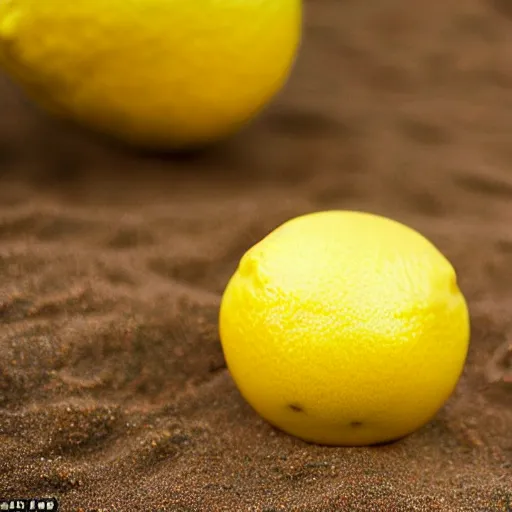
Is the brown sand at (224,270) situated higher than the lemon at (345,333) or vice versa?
the lemon at (345,333)

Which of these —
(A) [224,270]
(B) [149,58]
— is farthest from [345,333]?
(B) [149,58]

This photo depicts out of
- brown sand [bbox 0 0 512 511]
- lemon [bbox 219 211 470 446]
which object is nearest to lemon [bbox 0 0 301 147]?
brown sand [bbox 0 0 512 511]

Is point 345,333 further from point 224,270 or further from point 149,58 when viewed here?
point 149,58

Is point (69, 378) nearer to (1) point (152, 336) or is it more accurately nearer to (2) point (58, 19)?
(1) point (152, 336)

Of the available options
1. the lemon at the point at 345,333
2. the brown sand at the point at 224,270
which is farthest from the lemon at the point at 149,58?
the lemon at the point at 345,333

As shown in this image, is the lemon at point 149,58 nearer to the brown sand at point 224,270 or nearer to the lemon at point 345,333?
the brown sand at point 224,270

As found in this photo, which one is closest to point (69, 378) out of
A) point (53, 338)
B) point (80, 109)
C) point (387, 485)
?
point (53, 338)
